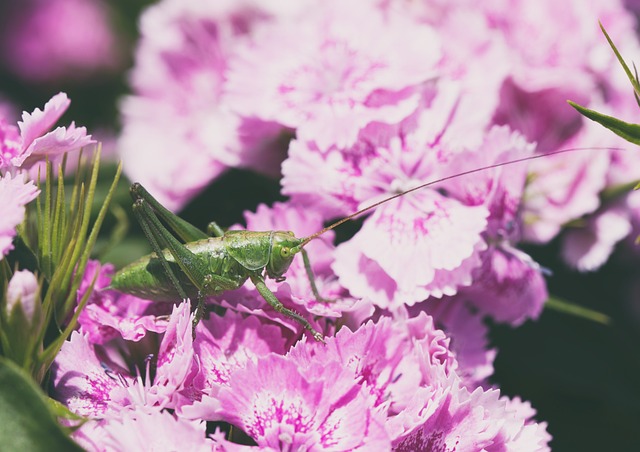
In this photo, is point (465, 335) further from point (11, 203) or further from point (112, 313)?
point (11, 203)

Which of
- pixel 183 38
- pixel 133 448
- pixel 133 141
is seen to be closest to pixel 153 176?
pixel 133 141

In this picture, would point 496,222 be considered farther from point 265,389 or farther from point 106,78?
point 106,78

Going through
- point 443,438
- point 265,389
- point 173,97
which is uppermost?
point 173,97

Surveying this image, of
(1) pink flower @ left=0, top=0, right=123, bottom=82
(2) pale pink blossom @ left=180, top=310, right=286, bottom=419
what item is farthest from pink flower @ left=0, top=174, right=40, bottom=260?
(1) pink flower @ left=0, top=0, right=123, bottom=82

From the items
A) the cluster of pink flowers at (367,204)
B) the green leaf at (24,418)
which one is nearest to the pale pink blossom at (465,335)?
the cluster of pink flowers at (367,204)

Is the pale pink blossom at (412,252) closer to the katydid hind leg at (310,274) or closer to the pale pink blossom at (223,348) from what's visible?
the katydid hind leg at (310,274)

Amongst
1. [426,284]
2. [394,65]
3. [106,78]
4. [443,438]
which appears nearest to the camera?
[443,438]
